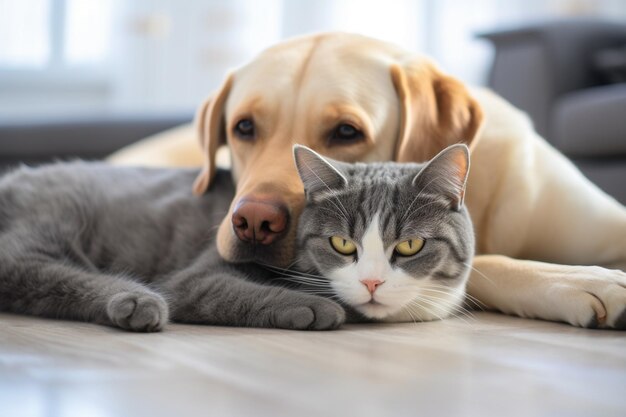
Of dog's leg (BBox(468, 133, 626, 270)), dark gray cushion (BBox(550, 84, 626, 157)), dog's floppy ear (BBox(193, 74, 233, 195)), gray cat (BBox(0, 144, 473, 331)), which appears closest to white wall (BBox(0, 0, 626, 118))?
dark gray cushion (BBox(550, 84, 626, 157))

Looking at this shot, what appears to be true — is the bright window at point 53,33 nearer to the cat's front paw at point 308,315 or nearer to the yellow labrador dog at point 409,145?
the yellow labrador dog at point 409,145

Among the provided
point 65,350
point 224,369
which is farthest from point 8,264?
point 224,369

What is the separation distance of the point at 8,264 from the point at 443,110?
3.54 feet

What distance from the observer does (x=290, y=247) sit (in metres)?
1.63

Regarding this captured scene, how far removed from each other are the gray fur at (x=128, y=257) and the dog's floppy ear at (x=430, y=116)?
1.63 ft

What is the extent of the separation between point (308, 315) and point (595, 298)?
0.57m

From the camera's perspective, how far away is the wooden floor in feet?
2.93

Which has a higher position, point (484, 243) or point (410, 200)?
point (410, 200)

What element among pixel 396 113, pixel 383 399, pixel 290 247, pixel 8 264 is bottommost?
pixel 8 264

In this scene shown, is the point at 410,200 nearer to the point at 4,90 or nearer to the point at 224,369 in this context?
the point at 224,369

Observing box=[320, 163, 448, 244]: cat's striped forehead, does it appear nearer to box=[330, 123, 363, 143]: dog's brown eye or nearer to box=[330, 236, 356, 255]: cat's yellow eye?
box=[330, 236, 356, 255]: cat's yellow eye

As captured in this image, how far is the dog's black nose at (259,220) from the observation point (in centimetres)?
155

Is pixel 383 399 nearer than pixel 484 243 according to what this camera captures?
Yes

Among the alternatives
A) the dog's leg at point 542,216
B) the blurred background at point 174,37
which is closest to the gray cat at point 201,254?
the dog's leg at point 542,216
